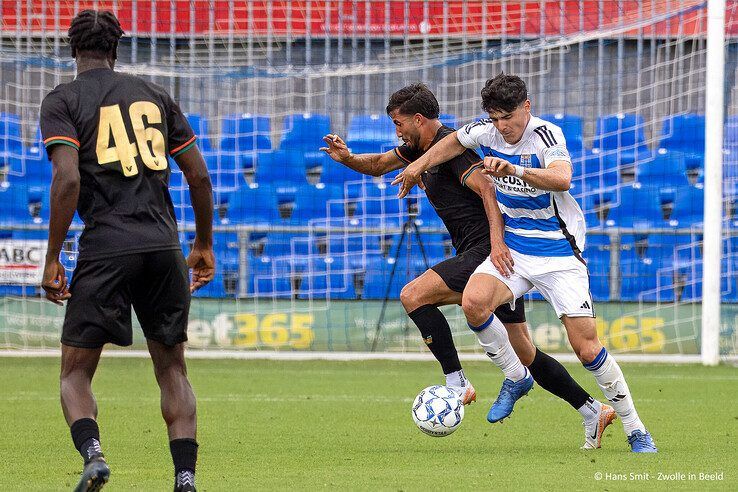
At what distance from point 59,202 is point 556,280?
9.89ft

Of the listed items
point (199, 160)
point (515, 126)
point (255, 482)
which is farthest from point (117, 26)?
point (515, 126)

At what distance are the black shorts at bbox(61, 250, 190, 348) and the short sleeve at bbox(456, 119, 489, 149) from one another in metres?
2.58

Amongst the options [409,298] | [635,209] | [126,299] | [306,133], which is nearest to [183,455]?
[126,299]

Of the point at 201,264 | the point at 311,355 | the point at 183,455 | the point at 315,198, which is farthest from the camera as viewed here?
the point at 315,198

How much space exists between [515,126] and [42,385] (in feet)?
18.1

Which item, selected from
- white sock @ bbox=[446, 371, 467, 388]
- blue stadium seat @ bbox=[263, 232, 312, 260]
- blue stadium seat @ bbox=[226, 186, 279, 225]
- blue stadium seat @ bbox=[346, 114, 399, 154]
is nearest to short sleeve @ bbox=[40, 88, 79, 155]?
white sock @ bbox=[446, 371, 467, 388]

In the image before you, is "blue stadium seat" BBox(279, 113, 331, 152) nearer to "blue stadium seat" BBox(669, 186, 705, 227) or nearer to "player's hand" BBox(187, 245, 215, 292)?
"blue stadium seat" BBox(669, 186, 705, 227)

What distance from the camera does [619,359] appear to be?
43.8 ft

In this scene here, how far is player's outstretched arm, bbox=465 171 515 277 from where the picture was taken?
6668 mm

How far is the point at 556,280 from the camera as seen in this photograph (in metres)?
6.51

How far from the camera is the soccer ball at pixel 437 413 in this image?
254 inches

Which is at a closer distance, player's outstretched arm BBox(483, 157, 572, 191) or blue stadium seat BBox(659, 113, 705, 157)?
player's outstretched arm BBox(483, 157, 572, 191)

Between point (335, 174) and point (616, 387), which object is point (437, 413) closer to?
point (616, 387)

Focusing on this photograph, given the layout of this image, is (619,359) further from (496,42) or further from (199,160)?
(199,160)
